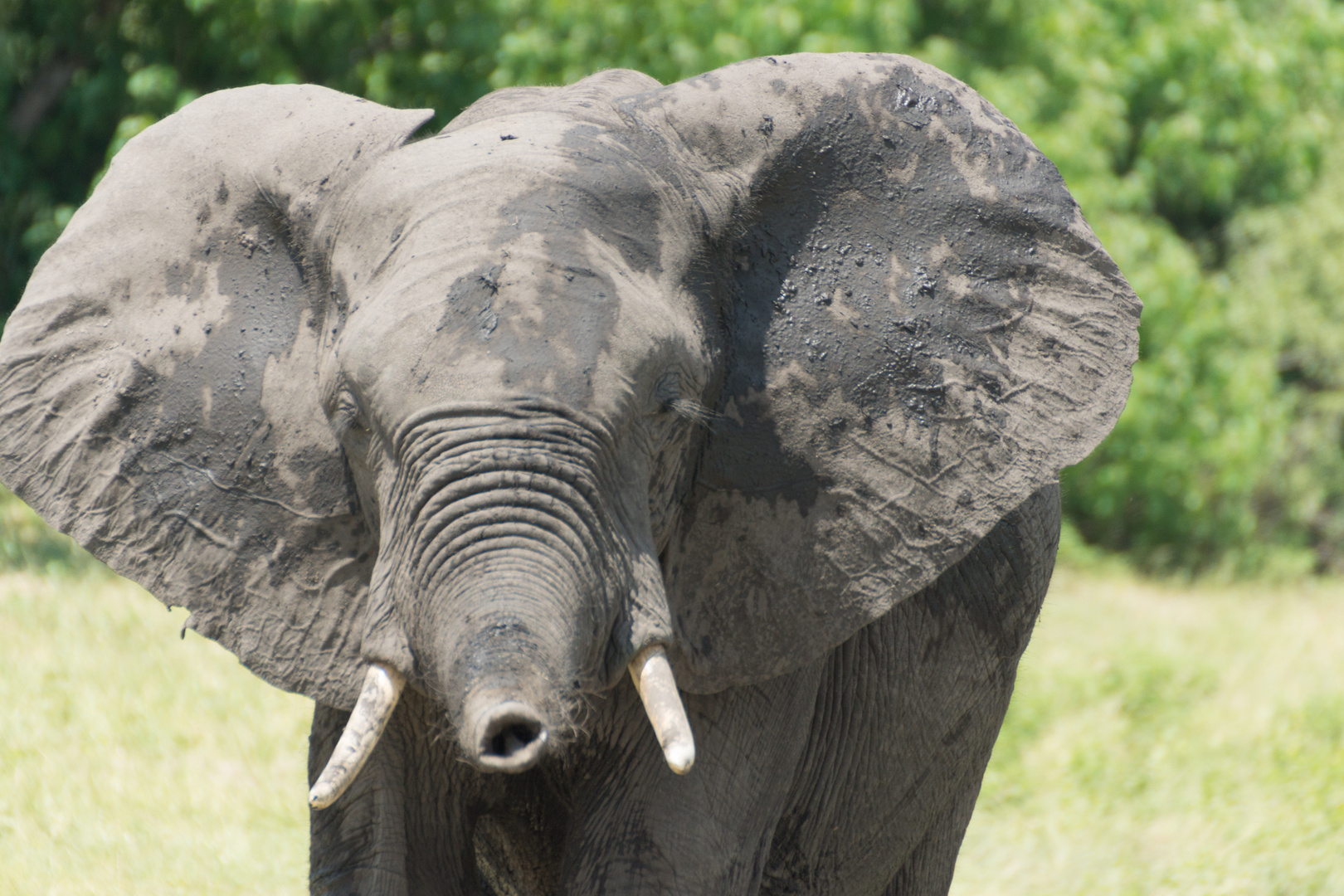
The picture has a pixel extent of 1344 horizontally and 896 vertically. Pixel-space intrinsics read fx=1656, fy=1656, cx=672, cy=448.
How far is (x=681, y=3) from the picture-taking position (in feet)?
29.5

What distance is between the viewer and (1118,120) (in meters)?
11.9

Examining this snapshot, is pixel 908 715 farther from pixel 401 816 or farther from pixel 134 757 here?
pixel 134 757

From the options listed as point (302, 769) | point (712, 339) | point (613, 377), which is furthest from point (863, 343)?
point (302, 769)

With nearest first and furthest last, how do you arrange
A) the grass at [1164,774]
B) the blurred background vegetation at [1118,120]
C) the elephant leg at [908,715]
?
1. the elephant leg at [908,715]
2. the grass at [1164,774]
3. the blurred background vegetation at [1118,120]

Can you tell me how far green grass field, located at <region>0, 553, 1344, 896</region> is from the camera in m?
5.15

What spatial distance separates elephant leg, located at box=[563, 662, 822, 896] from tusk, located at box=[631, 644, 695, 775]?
0.46 m

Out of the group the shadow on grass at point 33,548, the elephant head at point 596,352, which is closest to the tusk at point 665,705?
the elephant head at point 596,352

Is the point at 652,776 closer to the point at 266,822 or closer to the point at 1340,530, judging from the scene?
the point at 266,822

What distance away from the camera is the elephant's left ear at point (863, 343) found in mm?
2857

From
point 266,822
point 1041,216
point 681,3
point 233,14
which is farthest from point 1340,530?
point 1041,216

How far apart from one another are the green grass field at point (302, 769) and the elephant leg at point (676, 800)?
2.37m

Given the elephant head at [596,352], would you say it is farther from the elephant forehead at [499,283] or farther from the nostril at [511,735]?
the nostril at [511,735]

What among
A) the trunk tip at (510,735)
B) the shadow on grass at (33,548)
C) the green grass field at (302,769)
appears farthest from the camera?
the shadow on grass at (33,548)

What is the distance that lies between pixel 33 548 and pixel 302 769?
2681 mm
